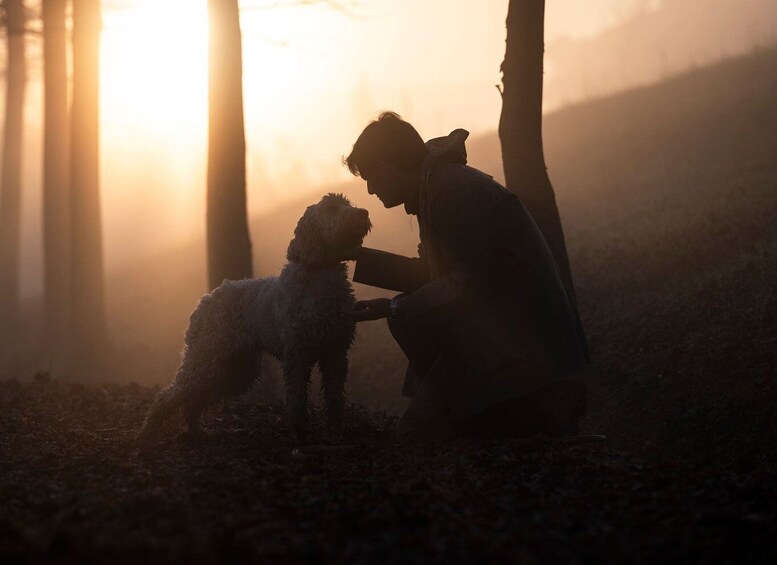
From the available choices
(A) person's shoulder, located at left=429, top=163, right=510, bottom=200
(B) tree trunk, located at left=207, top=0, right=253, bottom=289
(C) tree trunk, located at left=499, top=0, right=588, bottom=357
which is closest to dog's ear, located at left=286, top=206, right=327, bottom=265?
(A) person's shoulder, located at left=429, top=163, right=510, bottom=200

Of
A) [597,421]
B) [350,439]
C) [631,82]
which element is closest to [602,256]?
[597,421]

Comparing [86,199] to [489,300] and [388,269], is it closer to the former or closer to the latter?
[388,269]

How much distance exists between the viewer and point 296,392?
6824 mm

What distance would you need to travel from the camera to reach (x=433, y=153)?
6.18 meters

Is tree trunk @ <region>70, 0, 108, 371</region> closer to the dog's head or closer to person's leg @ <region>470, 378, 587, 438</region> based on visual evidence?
the dog's head

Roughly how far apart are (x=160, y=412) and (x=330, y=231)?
2205 mm

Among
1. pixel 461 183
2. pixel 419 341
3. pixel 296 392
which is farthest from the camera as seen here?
pixel 296 392

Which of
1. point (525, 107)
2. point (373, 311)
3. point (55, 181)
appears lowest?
point (373, 311)

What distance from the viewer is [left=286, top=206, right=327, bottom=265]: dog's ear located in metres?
6.62

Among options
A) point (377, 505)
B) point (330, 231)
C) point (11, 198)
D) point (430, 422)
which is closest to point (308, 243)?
point (330, 231)

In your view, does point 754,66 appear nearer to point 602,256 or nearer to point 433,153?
point 602,256

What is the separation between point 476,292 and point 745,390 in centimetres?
325

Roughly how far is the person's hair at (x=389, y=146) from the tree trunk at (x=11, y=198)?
65.3ft

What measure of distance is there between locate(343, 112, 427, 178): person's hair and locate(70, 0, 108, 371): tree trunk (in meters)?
11.5
